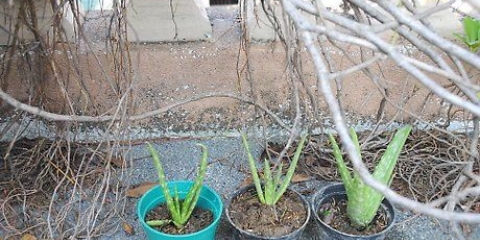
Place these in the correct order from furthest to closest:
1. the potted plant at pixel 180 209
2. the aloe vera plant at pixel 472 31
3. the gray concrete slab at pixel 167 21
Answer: the gray concrete slab at pixel 167 21
the aloe vera plant at pixel 472 31
the potted plant at pixel 180 209

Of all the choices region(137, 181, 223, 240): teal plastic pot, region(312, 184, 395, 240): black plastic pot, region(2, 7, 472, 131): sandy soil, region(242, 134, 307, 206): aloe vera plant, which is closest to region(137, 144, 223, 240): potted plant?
region(137, 181, 223, 240): teal plastic pot

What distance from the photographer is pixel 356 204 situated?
1.61m

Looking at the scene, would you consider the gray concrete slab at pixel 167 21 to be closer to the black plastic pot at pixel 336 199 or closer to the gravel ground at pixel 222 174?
the gravel ground at pixel 222 174

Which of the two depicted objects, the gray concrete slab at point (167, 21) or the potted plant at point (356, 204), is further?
the gray concrete slab at point (167, 21)

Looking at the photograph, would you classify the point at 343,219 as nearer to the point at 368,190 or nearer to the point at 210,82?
the point at 368,190

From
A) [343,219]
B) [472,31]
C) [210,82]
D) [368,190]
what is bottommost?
[343,219]

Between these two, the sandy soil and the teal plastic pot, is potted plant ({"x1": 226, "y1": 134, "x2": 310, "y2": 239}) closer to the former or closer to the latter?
the teal plastic pot

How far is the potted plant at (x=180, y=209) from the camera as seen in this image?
1575mm

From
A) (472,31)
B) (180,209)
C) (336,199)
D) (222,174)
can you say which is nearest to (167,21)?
(222,174)

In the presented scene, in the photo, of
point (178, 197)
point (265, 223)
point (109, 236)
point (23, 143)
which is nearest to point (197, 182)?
point (178, 197)

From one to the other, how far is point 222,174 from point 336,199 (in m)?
0.42

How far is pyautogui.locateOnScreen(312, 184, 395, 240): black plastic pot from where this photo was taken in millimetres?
1605

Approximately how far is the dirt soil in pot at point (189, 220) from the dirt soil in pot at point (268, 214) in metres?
0.07

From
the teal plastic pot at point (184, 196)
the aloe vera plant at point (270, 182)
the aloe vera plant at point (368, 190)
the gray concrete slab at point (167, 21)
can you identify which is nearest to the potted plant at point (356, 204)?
the aloe vera plant at point (368, 190)
